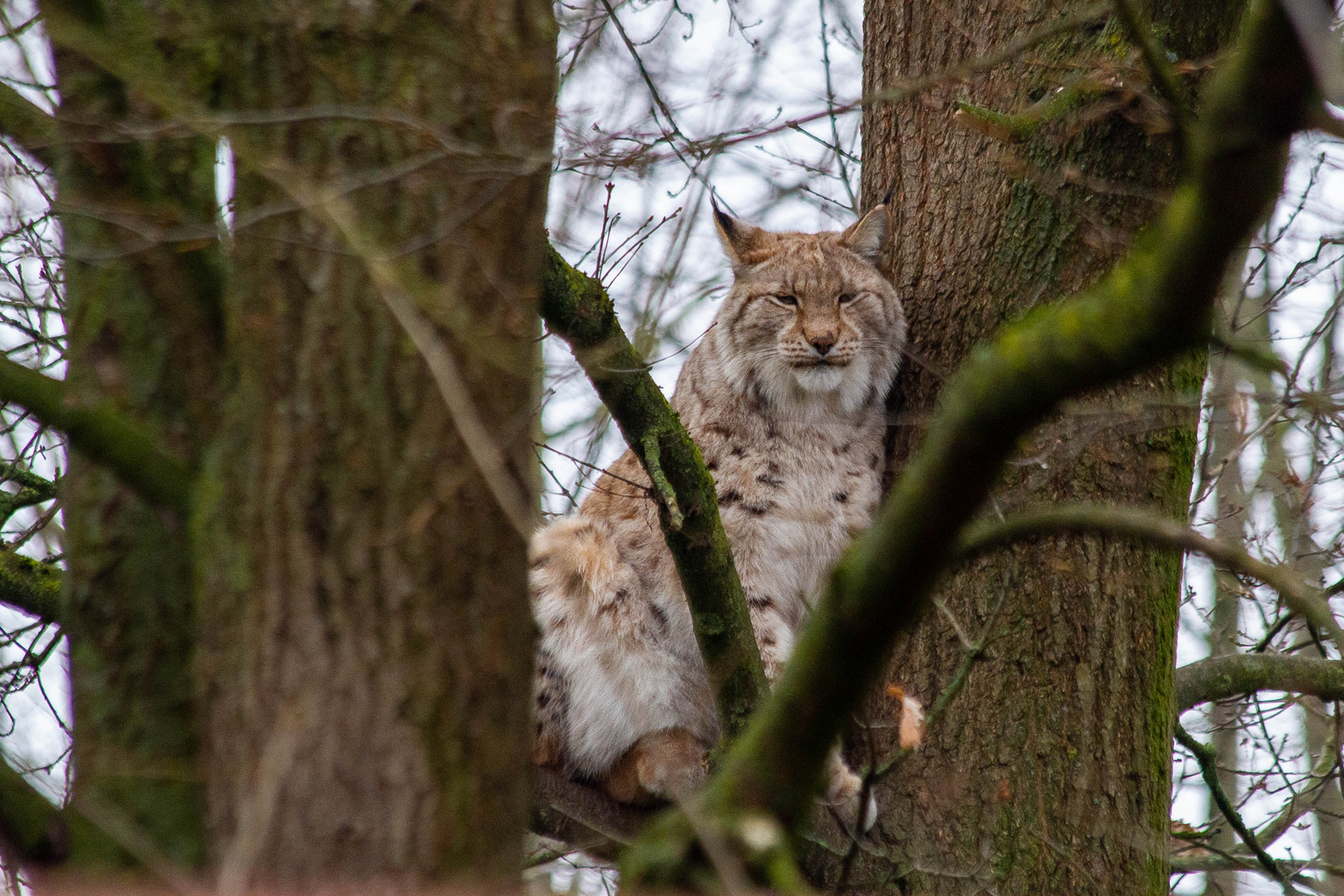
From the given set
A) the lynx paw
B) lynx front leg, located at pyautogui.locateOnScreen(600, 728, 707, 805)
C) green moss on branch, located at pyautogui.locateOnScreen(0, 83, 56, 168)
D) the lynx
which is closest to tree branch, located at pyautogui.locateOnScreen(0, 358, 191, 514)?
green moss on branch, located at pyautogui.locateOnScreen(0, 83, 56, 168)

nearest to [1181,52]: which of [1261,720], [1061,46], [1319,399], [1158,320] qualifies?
[1061,46]

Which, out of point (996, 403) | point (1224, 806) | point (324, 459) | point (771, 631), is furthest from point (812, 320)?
point (996, 403)

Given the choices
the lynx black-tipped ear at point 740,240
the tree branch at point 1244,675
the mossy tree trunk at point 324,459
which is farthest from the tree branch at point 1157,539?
the lynx black-tipped ear at point 740,240

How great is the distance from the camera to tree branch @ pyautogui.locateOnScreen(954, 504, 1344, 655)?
1882 mm

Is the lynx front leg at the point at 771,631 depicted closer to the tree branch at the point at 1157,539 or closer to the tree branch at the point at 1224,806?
the tree branch at the point at 1224,806

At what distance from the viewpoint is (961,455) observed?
176 cm

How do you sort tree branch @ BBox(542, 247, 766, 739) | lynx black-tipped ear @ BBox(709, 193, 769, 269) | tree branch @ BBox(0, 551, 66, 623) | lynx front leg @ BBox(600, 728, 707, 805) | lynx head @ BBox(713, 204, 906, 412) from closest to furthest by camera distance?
tree branch @ BBox(542, 247, 766, 739) → tree branch @ BBox(0, 551, 66, 623) → lynx front leg @ BBox(600, 728, 707, 805) → lynx head @ BBox(713, 204, 906, 412) → lynx black-tipped ear @ BBox(709, 193, 769, 269)

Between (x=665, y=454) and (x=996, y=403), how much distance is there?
1.57 meters

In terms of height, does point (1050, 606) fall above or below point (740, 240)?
below

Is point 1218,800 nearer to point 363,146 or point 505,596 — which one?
point 505,596

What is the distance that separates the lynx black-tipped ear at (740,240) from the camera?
5309mm

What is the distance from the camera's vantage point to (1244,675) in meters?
4.05

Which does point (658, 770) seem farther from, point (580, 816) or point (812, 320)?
point (812, 320)

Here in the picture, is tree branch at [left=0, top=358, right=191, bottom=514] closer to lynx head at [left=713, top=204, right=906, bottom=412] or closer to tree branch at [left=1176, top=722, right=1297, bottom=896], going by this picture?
lynx head at [left=713, top=204, right=906, bottom=412]
